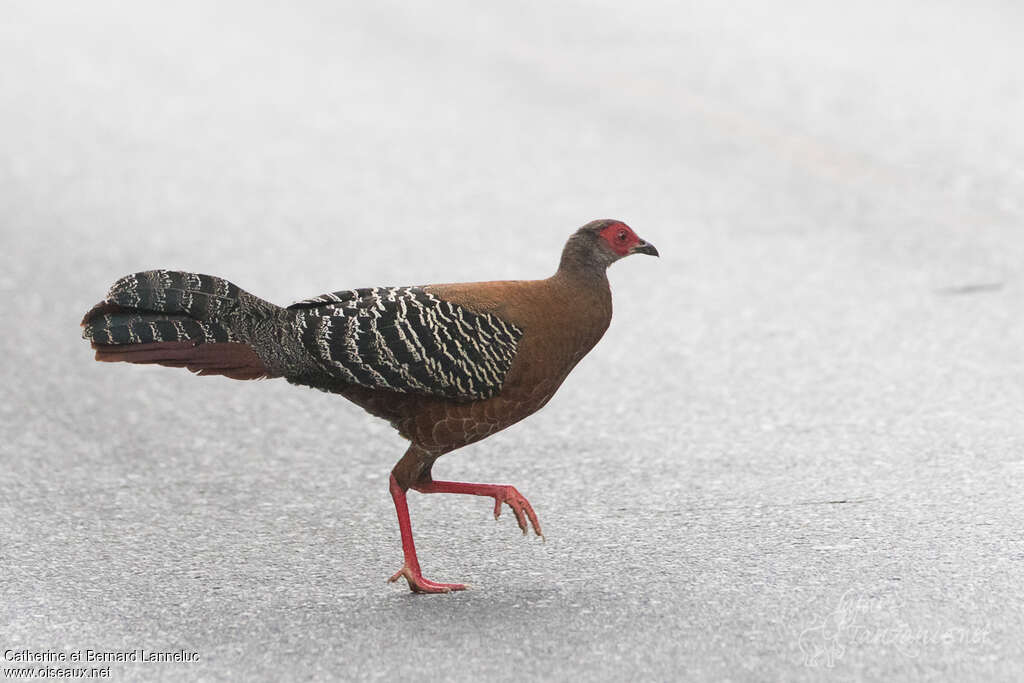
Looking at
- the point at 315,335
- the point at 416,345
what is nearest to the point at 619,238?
the point at 416,345

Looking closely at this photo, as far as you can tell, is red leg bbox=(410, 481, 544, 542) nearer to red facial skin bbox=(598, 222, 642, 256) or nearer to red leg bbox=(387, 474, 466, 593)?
red leg bbox=(387, 474, 466, 593)

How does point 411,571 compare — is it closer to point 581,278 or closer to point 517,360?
point 517,360

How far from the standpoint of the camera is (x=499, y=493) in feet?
16.3

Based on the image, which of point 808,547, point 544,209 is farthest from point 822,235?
point 808,547

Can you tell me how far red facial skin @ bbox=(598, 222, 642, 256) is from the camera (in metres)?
5.05

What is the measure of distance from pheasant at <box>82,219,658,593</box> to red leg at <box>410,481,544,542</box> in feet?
0.03

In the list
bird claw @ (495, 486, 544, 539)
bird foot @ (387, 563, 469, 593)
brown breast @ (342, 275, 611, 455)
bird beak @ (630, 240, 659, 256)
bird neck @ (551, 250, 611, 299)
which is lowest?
bird foot @ (387, 563, 469, 593)

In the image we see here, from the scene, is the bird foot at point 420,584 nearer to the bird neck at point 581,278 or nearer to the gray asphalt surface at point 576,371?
the gray asphalt surface at point 576,371

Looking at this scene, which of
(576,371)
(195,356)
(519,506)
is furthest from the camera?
(576,371)

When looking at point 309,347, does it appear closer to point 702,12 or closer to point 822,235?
point 822,235

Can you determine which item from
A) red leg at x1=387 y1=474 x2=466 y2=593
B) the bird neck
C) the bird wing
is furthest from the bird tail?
→ the bird neck

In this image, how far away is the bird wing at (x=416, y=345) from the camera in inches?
185

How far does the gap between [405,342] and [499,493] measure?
0.65 m

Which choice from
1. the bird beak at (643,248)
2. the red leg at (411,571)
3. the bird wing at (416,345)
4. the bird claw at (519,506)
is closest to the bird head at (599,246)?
the bird beak at (643,248)
